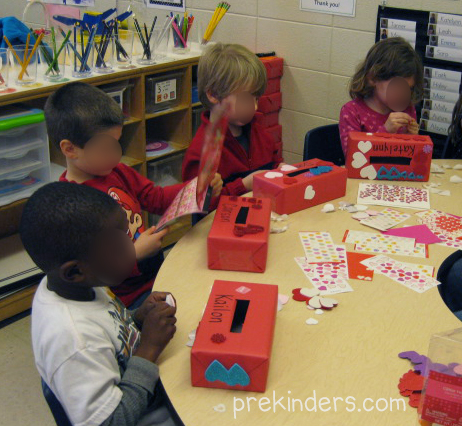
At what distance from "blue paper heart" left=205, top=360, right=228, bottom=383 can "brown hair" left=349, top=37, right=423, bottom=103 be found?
5.33ft

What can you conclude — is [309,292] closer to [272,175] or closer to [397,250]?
[397,250]

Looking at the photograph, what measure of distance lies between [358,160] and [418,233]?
1.45 ft

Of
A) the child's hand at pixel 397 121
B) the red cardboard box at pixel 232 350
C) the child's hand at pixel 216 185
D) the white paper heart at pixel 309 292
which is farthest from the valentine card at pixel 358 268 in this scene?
the child's hand at pixel 397 121

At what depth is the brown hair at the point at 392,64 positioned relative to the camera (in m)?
2.27

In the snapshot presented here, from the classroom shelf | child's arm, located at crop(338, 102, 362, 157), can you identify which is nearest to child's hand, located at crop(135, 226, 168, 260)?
child's arm, located at crop(338, 102, 362, 157)

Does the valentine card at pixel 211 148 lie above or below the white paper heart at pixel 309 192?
above

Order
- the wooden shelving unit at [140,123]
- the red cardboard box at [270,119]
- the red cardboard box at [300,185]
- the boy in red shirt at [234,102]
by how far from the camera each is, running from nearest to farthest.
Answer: the red cardboard box at [300,185] < the boy in red shirt at [234,102] < the wooden shelving unit at [140,123] < the red cardboard box at [270,119]

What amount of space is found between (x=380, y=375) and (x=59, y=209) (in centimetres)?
71

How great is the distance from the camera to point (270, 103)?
3180 millimetres

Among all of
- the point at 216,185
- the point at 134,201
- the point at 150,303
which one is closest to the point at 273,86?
the point at 216,185

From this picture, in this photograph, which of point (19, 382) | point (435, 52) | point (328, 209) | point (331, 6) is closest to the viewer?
point (328, 209)

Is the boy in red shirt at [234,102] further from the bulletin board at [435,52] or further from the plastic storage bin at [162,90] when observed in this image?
the bulletin board at [435,52]

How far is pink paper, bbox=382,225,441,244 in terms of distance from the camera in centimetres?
166

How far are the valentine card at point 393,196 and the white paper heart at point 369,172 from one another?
0.05m
